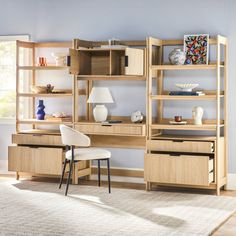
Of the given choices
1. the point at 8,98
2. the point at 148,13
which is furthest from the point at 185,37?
the point at 8,98

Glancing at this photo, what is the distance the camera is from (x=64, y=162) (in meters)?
6.38

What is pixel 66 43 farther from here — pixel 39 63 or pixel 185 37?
pixel 185 37

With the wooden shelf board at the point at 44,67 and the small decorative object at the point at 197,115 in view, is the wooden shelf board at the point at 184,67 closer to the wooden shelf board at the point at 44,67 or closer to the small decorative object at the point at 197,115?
the small decorative object at the point at 197,115

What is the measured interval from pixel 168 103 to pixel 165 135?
367 mm

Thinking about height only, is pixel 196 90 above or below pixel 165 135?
above

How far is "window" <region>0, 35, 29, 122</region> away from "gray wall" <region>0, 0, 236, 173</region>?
0.49ft

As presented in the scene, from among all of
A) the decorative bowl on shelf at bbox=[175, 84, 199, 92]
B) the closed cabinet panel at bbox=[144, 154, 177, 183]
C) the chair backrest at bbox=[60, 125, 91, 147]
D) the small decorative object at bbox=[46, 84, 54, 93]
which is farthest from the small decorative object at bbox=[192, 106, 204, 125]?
the small decorative object at bbox=[46, 84, 54, 93]

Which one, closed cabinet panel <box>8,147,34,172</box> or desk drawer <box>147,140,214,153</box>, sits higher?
desk drawer <box>147,140,214,153</box>

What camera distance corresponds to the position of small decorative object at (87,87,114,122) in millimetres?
6426

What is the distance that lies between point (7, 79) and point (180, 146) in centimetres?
255

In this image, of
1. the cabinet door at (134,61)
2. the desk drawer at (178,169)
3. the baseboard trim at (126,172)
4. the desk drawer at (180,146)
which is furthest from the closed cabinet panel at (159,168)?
the cabinet door at (134,61)

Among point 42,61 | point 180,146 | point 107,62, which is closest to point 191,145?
point 180,146

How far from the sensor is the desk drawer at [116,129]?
625 centimetres

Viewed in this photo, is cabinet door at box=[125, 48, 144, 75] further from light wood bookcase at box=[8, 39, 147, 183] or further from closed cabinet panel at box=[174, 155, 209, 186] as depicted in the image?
closed cabinet panel at box=[174, 155, 209, 186]
